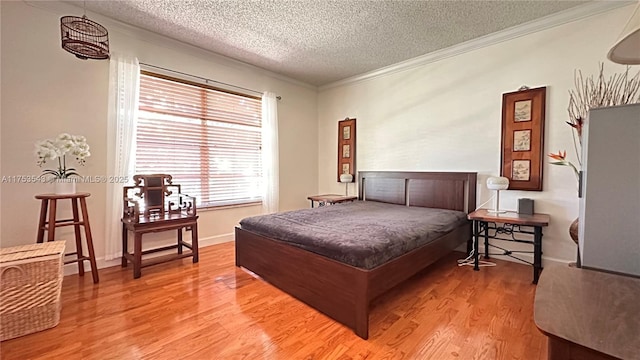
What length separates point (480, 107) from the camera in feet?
10.9

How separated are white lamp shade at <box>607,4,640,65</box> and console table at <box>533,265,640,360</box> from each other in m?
0.81

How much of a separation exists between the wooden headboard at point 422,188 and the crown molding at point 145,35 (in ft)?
8.06

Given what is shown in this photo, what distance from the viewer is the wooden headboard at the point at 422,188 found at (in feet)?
11.0

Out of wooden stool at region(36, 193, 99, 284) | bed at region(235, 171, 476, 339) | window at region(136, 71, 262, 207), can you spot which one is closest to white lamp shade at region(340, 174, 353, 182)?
bed at region(235, 171, 476, 339)

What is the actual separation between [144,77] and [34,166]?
1418 mm

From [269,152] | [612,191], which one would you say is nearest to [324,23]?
[269,152]

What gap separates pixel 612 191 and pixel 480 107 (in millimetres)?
2443

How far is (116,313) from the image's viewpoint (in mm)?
2020

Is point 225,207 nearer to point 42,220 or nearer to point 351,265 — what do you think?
point 42,220

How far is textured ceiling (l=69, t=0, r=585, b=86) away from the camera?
103 inches

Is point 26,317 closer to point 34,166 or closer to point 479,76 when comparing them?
point 34,166

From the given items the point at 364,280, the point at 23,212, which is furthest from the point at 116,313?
the point at 364,280

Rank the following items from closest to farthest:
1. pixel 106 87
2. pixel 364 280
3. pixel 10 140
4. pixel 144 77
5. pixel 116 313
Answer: pixel 364 280 → pixel 116 313 → pixel 10 140 → pixel 106 87 → pixel 144 77

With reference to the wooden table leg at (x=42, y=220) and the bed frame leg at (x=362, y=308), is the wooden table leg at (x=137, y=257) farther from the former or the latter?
the bed frame leg at (x=362, y=308)
